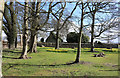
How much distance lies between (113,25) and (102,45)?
19.0ft

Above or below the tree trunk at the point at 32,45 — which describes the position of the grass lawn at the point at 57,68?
below

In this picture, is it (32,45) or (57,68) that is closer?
(57,68)

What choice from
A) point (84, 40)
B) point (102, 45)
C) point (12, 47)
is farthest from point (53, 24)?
point (102, 45)

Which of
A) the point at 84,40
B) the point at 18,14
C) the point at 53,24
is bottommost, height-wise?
the point at 84,40

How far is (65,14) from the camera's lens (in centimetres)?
725

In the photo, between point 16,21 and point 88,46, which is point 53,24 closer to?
point 16,21

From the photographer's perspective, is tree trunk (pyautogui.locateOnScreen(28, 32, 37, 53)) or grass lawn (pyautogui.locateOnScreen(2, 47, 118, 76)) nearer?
grass lawn (pyautogui.locateOnScreen(2, 47, 118, 76))

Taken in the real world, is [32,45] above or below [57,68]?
above

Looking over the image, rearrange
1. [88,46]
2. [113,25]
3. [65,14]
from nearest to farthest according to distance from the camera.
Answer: [65,14] < [113,25] < [88,46]

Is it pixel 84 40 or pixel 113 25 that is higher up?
pixel 113 25

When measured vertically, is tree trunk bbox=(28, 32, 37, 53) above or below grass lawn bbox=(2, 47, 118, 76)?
above

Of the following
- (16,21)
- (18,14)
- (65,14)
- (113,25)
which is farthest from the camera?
(16,21)

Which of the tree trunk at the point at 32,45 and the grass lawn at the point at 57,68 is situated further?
the tree trunk at the point at 32,45

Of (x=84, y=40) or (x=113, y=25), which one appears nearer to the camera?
(x=113, y=25)
